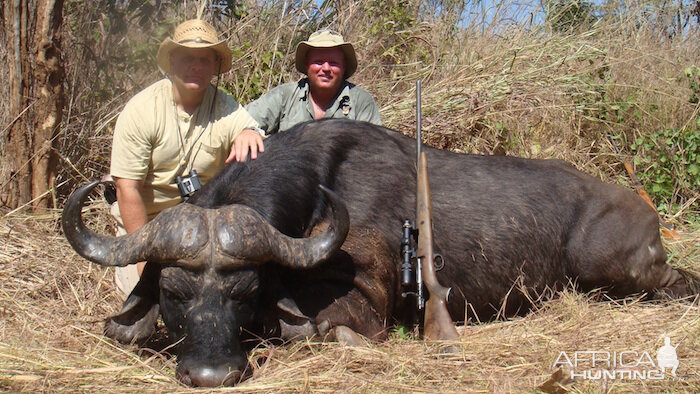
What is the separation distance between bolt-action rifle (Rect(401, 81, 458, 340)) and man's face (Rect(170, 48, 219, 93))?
1.52 meters

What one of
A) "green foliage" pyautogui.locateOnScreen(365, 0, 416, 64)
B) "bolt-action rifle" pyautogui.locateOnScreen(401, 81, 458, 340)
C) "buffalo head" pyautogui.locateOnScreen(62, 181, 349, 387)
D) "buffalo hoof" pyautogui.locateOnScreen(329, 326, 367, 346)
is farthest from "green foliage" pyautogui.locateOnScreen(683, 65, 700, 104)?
"buffalo head" pyautogui.locateOnScreen(62, 181, 349, 387)

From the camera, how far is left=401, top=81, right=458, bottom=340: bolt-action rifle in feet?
14.0

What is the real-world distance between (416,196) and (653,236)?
1917mm

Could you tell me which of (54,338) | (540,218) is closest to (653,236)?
(540,218)

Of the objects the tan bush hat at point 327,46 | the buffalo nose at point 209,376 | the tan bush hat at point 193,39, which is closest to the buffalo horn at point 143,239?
the buffalo nose at point 209,376

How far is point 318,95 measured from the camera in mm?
6332

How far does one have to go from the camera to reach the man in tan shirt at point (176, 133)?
506 centimetres

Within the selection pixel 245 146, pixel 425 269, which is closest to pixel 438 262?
pixel 425 269

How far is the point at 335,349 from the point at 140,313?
3.51 feet

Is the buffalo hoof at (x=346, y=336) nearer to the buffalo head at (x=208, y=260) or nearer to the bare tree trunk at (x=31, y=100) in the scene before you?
the buffalo head at (x=208, y=260)

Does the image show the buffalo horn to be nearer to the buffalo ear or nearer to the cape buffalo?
the cape buffalo

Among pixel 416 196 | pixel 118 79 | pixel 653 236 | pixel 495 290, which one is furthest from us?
pixel 118 79

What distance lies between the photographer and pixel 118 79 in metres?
7.29

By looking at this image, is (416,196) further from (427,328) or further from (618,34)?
(618,34)
